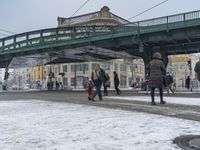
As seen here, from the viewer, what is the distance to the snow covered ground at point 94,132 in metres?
6.54

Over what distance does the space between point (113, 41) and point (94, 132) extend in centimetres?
4063

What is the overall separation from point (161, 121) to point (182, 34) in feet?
113

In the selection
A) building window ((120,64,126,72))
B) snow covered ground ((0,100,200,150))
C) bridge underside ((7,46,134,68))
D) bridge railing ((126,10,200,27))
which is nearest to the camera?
snow covered ground ((0,100,200,150))

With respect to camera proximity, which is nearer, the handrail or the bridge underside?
the handrail

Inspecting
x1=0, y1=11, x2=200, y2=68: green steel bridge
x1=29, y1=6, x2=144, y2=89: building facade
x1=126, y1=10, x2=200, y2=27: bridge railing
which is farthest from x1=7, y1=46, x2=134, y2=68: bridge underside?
x1=29, y1=6, x2=144, y2=89: building facade

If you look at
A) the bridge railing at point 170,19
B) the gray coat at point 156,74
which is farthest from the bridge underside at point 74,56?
the gray coat at point 156,74

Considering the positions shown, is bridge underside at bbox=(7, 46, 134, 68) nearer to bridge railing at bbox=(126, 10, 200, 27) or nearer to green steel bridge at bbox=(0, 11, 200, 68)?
green steel bridge at bbox=(0, 11, 200, 68)

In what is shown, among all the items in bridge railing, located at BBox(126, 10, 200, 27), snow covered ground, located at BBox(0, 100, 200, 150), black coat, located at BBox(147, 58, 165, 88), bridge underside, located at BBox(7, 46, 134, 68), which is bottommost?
snow covered ground, located at BBox(0, 100, 200, 150)

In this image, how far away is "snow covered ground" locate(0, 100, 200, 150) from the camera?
6.54 meters

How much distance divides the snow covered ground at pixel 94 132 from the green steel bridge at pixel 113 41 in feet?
106

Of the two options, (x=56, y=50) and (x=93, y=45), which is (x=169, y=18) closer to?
(x=93, y=45)

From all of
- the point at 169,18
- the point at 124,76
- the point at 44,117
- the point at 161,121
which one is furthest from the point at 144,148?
the point at 124,76

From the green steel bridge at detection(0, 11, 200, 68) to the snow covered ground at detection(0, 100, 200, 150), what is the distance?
106 feet

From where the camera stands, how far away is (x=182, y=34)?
42.4 metres
